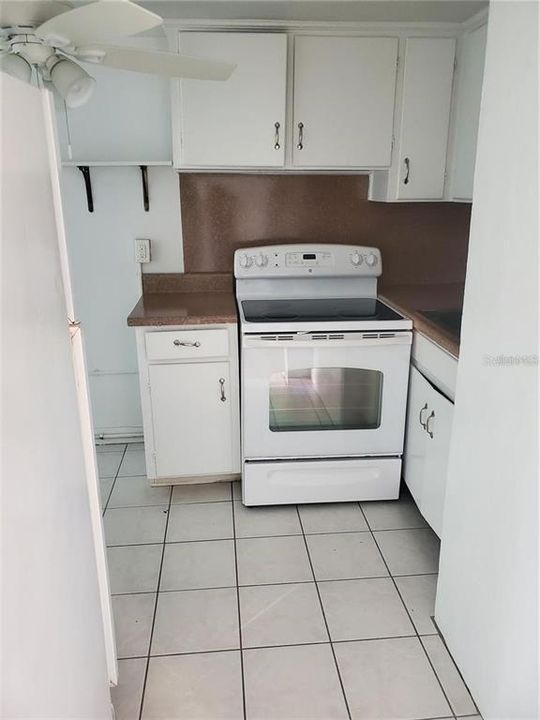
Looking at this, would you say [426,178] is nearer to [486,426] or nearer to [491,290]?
[491,290]

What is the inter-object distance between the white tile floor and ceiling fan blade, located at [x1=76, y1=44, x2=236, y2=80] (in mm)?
1728

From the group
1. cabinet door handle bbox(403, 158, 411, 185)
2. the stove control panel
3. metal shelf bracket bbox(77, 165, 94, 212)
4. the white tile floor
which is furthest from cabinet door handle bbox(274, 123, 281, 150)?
the white tile floor

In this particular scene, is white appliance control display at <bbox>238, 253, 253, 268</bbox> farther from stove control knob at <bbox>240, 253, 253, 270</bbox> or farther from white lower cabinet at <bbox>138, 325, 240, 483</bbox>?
white lower cabinet at <bbox>138, 325, 240, 483</bbox>

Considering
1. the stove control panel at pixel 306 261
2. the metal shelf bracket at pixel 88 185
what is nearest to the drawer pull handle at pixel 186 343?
the stove control panel at pixel 306 261

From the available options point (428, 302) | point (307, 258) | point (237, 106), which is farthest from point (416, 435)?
point (237, 106)

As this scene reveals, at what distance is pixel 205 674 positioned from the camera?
1625mm

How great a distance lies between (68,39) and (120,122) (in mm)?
1496

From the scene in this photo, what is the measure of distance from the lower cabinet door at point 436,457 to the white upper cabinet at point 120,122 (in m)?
1.70

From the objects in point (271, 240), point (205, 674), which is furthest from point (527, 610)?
point (271, 240)

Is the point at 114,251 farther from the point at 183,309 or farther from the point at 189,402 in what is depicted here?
the point at 189,402

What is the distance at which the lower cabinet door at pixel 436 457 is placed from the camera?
6.28ft

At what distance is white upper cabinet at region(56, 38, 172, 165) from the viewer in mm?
2529

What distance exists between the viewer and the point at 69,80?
1.26 metres

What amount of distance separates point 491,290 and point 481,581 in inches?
31.5
